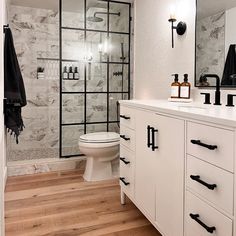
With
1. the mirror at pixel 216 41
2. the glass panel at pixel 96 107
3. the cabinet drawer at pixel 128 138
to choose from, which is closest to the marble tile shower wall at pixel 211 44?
the mirror at pixel 216 41

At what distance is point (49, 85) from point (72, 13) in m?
1.17

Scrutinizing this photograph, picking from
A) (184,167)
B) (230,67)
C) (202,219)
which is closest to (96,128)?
(230,67)

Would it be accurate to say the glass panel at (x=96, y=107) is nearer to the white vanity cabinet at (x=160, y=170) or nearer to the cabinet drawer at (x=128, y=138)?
the cabinet drawer at (x=128, y=138)

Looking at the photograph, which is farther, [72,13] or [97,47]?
[97,47]

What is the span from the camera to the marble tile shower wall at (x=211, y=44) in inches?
72.3

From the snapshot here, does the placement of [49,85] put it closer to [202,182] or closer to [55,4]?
[55,4]

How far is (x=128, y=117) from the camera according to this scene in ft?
6.66

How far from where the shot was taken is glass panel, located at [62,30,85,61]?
319cm

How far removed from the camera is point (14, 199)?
238 centimetres

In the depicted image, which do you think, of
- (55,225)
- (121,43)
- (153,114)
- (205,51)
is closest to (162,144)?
(153,114)

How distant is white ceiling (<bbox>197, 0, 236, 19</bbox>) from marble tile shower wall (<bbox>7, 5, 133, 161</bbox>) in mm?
1474

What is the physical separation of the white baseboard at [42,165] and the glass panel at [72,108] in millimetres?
482

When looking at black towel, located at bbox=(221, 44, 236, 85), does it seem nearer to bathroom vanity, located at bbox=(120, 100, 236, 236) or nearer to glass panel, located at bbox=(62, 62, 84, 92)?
bathroom vanity, located at bbox=(120, 100, 236, 236)

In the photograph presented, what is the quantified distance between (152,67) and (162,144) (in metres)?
1.47
